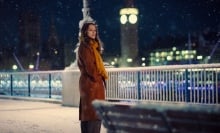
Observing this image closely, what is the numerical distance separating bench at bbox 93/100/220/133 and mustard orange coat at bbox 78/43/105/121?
67.6 inches

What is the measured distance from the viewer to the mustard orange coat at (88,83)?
6922 millimetres

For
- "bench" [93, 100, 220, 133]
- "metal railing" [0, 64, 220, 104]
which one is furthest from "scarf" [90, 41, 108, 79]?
"metal railing" [0, 64, 220, 104]

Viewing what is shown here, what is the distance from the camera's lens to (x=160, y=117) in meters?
4.39

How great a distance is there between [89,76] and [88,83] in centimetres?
10

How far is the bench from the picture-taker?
3.89 m

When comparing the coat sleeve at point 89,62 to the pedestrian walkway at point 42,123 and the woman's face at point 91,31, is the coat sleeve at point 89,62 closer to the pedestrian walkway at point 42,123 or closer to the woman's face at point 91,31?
the woman's face at point 91,31

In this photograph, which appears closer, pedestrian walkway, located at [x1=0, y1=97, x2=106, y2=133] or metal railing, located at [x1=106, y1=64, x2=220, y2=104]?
pedestrian walkway, located at [x1=0, y1=97, x2=106, y2=133]

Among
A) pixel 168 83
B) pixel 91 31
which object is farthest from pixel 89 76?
pixel 168 83

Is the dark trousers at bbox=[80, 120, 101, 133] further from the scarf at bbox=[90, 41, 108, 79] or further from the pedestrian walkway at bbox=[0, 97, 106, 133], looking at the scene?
the pedestrian walkway at bbox=[0, 97, 106, 133]

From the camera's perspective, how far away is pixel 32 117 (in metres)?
13.8

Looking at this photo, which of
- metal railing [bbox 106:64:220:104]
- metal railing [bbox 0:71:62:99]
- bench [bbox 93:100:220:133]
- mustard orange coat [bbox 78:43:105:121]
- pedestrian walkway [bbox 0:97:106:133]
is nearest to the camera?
bench [bbox 93:100:220:133]

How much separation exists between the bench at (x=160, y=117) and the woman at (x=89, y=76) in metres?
1.75

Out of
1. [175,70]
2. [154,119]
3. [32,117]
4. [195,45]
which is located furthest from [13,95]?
[195,45]

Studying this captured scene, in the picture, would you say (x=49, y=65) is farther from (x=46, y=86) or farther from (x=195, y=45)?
(x=46, y=86)
